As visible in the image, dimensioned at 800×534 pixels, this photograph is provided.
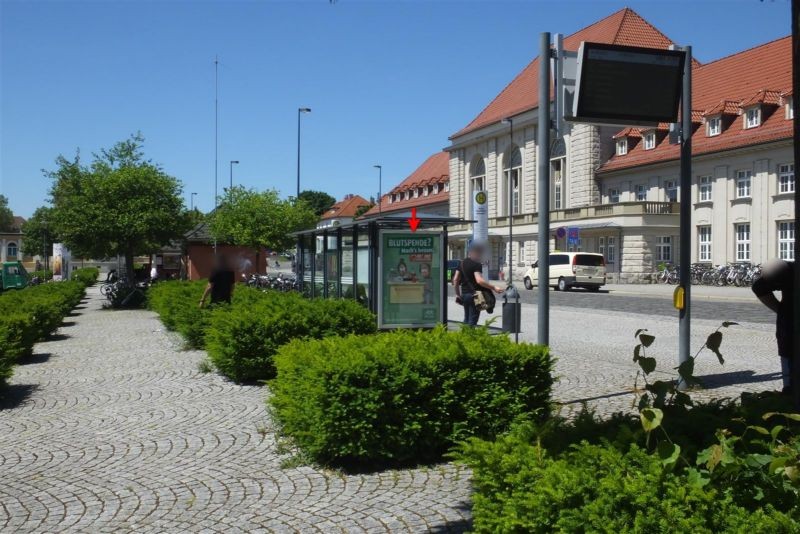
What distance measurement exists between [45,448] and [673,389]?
5.29m

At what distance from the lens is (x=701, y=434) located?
334 cm

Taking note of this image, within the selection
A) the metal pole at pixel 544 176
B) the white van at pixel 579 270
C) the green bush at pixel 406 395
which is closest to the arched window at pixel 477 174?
the white van at pixel 579 270

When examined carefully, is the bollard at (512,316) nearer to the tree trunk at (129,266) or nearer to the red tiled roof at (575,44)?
the tree trunk at (129,266)

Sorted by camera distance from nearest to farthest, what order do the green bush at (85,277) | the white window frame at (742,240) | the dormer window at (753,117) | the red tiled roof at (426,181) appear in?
A: the white window frame at (742,240)
the dormer window at (753,117)
the green bush at (85,277)
the red tiled roof at (426,181)

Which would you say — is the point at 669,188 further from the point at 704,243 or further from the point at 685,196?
the point at 685,196

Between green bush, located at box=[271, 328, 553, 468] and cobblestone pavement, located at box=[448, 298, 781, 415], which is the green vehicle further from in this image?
green bush, located at box=[271, 328, 553, 468]

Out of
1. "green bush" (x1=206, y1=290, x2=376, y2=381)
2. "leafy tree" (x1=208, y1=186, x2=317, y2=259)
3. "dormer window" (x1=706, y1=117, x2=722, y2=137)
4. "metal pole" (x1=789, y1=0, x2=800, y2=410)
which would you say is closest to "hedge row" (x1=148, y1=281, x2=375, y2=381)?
"green bush" (x1=206, y1=290, x2=376, y2=381)

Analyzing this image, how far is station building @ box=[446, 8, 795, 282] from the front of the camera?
40969 millimetres

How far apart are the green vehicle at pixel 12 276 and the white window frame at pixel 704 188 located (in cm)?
3919

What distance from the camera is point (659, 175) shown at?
4891cm

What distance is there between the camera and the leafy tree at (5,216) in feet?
473

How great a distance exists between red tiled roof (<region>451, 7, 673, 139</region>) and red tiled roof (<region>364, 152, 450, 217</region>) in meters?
10.9

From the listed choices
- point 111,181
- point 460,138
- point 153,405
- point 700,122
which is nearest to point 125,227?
point 111,181

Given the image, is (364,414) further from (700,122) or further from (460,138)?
(460,138)
